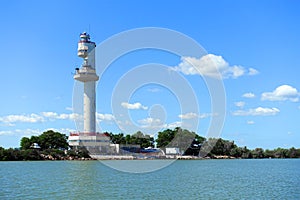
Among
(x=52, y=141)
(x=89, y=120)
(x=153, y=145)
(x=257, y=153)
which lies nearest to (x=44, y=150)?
(x=52, y=141)

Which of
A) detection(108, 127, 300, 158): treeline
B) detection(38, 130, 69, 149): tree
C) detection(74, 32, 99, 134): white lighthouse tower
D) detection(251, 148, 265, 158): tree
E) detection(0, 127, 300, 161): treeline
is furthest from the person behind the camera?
detection(251, 148, 265, 158): tree

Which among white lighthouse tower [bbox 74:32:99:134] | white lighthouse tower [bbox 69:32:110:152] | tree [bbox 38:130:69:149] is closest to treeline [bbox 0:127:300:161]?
tree [bbox 38:130:69:149]

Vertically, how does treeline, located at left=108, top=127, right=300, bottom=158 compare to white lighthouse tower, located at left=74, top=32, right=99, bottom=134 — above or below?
below

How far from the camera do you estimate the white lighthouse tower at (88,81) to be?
100 metres

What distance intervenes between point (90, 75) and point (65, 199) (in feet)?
243

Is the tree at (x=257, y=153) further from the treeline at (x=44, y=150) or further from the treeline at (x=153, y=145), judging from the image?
the treeline at (x=44, y=150)

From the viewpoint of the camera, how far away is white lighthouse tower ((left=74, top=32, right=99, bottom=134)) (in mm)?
100125

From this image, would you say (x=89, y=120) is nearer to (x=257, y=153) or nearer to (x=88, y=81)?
(x=88, y=81)

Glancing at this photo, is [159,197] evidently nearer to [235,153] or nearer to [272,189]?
[272,189]

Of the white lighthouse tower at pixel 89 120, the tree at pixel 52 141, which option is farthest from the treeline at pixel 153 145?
the white lighthouse tower at pixel 89 120

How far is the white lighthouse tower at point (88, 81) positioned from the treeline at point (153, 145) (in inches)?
244

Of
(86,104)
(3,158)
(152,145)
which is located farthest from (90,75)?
(152,145)

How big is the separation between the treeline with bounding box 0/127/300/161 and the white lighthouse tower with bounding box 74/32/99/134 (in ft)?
20.4

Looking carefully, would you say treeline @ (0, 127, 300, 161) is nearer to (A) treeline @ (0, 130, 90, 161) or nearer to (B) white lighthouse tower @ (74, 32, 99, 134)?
(A) treeline @ (0, 130, 90, 161)
